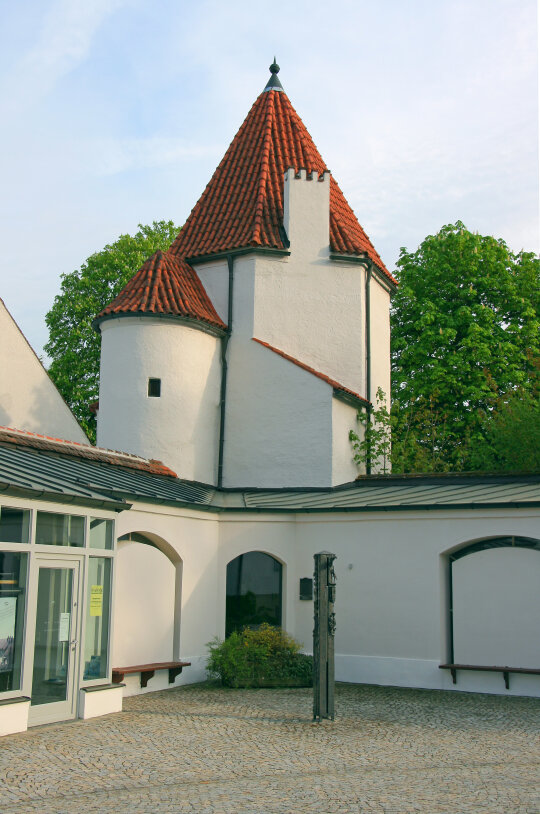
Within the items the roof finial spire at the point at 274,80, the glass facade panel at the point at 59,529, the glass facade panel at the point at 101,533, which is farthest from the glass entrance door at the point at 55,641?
the roof finial spire at the point at 274,80

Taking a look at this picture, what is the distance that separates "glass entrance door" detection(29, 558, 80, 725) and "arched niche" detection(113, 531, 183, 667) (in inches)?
75.1

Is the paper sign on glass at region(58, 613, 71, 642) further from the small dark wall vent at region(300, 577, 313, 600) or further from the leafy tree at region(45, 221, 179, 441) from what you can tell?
the leafy tree at region(45, 221, 179, 441)

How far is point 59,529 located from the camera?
11.5 metres

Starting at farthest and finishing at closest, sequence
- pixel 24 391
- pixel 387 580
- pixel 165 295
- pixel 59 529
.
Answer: pixel 24 391, pixel 165 295, pixel 387 580, pixel 59 529

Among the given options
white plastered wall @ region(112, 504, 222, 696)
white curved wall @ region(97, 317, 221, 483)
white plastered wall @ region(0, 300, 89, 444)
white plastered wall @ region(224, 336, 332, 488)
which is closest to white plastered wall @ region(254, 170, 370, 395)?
white plastered wall @ region(224, 336, 332, 488)

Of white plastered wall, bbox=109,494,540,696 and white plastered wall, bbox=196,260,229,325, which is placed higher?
white plastered wall, bbox=196,260,229,325

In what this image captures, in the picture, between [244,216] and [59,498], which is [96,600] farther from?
[244,216]

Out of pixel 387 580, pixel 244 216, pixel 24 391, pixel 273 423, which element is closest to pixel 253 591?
pixel 387 580

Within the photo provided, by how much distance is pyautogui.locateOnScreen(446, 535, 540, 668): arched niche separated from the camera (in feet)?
47.8

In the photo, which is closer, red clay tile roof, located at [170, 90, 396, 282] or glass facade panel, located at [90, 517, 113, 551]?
glass facade panel, located at [90, 517, 113, 551]

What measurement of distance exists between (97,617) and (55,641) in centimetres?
100

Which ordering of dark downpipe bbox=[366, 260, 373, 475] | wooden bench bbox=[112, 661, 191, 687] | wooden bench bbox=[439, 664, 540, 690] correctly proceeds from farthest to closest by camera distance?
dark downpipe bbox=[366, 260, 373, 475] < wooden bench bbox=[439, 664, 540, 690] < wooden bench bbox=[112, 661, 191, 687]

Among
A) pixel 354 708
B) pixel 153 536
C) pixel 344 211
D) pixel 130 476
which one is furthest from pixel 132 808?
pixel 344 211

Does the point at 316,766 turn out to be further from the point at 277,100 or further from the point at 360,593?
the point at 277,100
